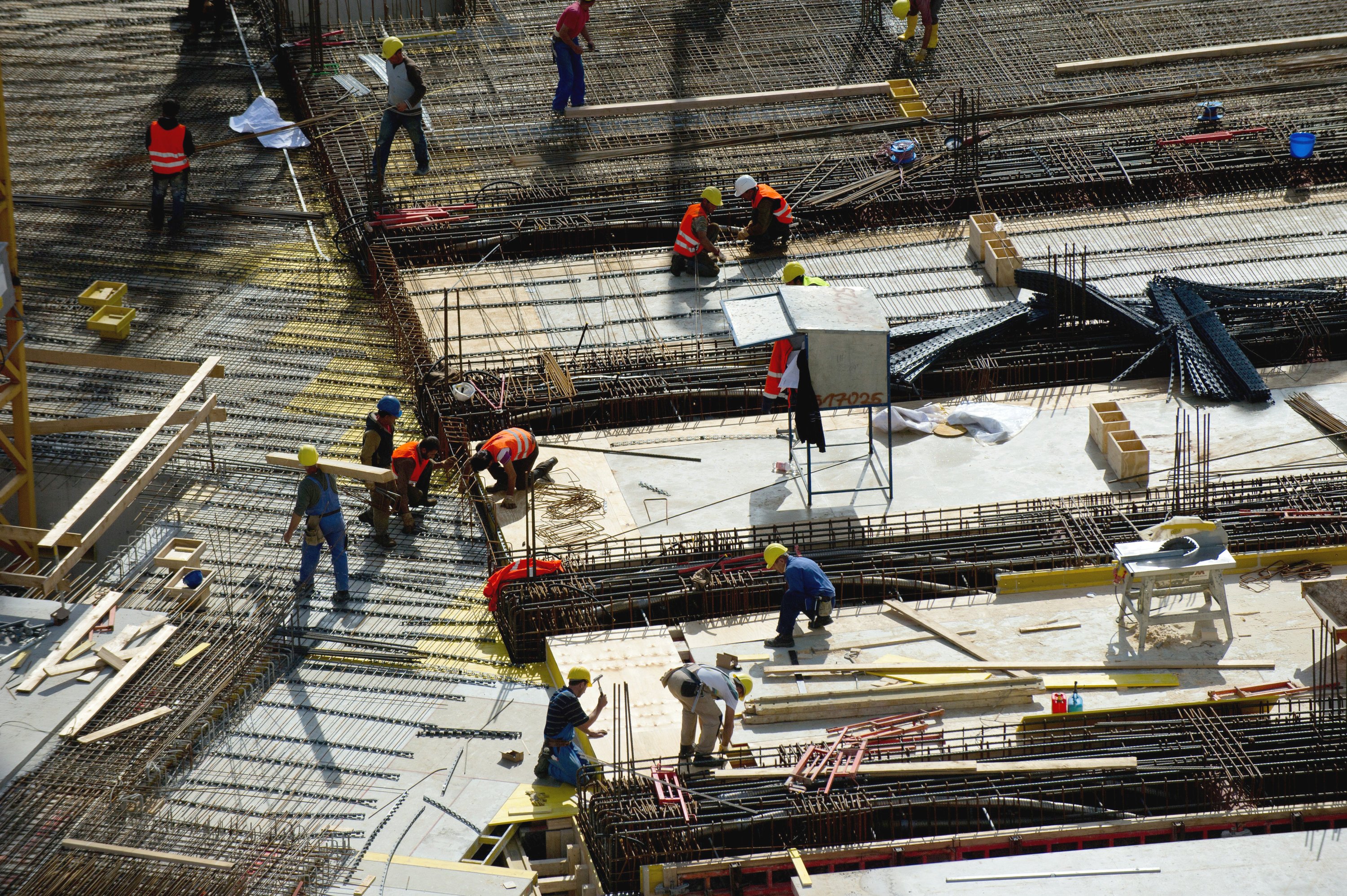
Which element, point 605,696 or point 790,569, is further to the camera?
point 790,569

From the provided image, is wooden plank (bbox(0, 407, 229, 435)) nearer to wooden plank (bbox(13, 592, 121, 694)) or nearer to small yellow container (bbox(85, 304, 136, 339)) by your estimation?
small yellow container (bbox(85, 304, 136, 339))

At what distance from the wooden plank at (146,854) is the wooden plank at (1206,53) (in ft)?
69.7

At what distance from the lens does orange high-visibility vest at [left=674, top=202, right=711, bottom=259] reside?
2398cm

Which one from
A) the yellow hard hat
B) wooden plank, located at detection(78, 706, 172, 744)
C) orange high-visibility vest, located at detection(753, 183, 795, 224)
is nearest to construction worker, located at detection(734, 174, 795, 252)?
orange high-visibility vest, located at detection(753, 183, 795, 224)

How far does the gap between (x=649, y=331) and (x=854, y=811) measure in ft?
32.0

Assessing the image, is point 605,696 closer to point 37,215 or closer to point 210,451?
point 210,451

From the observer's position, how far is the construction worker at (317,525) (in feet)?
56.7

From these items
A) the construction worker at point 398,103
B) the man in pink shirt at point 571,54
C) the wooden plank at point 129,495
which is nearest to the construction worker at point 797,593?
the wooden plank at point 129,495

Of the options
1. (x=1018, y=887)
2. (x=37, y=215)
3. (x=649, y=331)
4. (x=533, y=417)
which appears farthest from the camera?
(x=37, y=215)

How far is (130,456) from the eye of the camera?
1869cm

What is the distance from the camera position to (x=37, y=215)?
2616 centimetres

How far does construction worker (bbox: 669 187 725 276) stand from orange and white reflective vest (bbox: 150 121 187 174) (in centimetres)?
708

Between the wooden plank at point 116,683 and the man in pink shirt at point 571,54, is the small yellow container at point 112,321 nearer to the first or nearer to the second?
the wooden plank at point 116,683

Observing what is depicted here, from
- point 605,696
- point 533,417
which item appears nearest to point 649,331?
point 533,417
